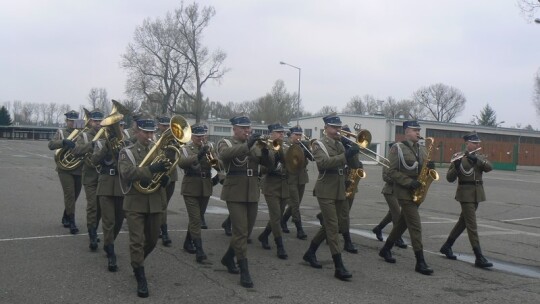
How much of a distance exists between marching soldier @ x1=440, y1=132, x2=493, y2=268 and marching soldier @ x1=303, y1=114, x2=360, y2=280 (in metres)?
2.16

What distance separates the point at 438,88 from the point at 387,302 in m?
104

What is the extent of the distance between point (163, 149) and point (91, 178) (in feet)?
8.88

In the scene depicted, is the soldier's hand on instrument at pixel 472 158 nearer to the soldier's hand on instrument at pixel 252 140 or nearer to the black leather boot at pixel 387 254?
the black leather boot at pixel 387 254

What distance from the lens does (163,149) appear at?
680 cm

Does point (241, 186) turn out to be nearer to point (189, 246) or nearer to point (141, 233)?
point (141, 233)

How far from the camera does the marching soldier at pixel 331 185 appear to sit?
748 centimetres

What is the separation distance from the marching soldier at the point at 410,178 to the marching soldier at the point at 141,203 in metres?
3.46

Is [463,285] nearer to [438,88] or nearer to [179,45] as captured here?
[179,45]

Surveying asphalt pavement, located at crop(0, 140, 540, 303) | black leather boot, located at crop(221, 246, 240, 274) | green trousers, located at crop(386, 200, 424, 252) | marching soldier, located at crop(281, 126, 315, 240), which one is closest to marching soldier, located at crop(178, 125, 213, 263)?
asphalt pavement, located at crop(0, 140, 540, 303)

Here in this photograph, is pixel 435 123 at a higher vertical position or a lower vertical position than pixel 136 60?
lower

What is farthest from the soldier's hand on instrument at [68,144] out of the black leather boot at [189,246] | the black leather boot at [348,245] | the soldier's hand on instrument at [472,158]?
the soldier's hand on instrument at [472,158]

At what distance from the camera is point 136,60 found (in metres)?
55.4

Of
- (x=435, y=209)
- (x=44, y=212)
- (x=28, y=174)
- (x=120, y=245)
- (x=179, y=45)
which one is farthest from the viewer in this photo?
(x=179, y=45)


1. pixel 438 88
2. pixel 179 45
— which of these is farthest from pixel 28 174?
pixel 438 88
